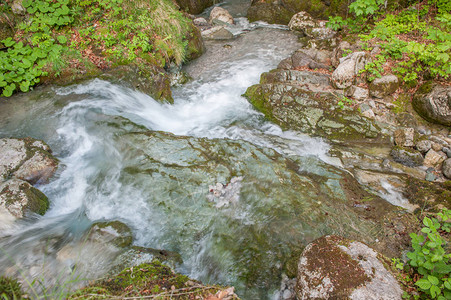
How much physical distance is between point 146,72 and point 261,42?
Result: 6.36 metres

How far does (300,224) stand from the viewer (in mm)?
3715

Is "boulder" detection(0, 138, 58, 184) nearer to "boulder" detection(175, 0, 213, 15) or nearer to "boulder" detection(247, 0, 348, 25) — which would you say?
"boulder" detection(247, 0, 348, 25)

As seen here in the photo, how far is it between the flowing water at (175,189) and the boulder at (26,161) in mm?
244

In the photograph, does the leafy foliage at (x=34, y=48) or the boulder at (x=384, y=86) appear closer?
the leafy foliage at (x=34, y=48)

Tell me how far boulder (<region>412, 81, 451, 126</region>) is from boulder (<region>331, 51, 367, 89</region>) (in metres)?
1.59

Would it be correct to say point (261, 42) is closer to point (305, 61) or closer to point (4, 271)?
point (305, 61)

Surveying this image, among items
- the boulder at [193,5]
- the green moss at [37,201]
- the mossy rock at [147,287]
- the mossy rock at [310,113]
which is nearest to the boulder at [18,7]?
the green moss at [37,201]

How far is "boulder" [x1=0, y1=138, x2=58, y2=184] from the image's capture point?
4.47 metres

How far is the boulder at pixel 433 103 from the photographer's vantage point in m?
5.73

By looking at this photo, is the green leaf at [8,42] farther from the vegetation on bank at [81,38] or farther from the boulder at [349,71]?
the boulder at [349,71]

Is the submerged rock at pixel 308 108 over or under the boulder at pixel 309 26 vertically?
under

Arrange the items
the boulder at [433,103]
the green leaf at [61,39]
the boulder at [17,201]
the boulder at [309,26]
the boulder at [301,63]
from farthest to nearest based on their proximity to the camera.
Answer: the boulder at [309,26]
the boulder at [301,63]
the green leaf at [61,39]
the boulder at [433,103]
the boulder at [17,201]

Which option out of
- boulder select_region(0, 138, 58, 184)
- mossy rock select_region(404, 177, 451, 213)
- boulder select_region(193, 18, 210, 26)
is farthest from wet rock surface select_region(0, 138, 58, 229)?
boulder select_region(193, 18, 210, 26)

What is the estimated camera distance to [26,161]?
4.63m
